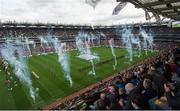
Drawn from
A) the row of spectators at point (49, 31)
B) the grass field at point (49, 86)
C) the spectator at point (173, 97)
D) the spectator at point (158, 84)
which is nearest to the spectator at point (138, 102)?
the spectator at point (173, 97)

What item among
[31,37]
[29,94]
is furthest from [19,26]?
[29,94]

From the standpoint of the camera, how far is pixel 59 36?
321 feet

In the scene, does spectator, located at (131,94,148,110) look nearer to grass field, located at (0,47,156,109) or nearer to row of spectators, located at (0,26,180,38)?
grass field, located at (0,47,156,109)

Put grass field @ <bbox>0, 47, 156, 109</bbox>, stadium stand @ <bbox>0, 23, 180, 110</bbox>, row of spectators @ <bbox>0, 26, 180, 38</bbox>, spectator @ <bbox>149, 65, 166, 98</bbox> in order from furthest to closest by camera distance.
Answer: row of spectators @ <bbox>0, 26, 180, 38</bbox>, grass field @ <bbox>0, 47, 156, 109</bbox>, spectator @ <bbox>149, 65, 166, 98</bbox>, stadium stand @ <bbox>0, 23, 180, 110</bbox>

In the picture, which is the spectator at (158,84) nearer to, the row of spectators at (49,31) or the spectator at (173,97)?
the spectator at (173,97)

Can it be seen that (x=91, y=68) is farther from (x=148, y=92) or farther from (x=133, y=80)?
(x=148, y=92)

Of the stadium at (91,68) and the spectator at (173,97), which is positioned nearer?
the spectator at (173,97)

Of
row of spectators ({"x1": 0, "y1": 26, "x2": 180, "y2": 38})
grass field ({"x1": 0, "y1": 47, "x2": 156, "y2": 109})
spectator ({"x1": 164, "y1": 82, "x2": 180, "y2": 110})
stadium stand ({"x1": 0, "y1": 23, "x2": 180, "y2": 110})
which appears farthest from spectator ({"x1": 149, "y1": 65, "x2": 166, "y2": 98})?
row of spectators ({"x1": 0, "y1": 26, "x2": 180, "y2": 38})

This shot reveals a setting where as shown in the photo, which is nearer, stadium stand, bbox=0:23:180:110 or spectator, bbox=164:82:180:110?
spectator, bbox=164:82:180:110

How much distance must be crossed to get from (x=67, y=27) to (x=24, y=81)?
236ft

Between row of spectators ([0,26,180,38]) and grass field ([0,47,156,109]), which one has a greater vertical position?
row of spectators ([0,26,180,38])

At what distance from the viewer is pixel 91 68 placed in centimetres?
4562

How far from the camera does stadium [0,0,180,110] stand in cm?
957

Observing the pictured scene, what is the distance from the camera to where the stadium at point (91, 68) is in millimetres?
9571
